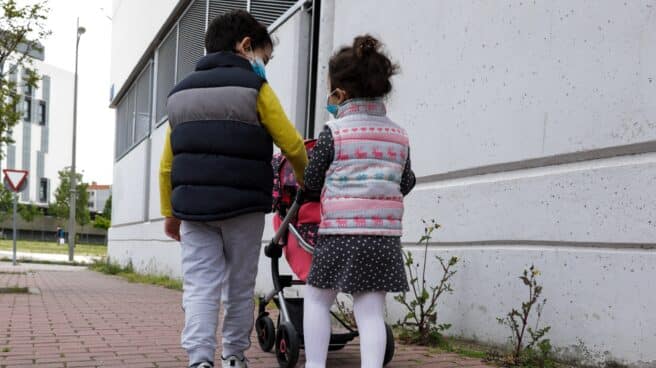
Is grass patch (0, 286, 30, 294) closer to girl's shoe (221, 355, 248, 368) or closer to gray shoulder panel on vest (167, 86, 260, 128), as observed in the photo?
girl's shoe (221, 355, 248, 368)

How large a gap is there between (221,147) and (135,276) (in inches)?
509

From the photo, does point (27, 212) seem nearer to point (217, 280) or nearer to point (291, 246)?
point (291, 246)

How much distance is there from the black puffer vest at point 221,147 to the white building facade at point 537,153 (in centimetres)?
171

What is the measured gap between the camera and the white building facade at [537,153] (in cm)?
356

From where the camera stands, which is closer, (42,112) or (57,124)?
(42,112)

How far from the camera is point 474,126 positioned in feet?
15.7

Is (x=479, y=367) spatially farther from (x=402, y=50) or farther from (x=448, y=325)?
(x=402, y=50)

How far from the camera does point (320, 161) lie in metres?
3.13

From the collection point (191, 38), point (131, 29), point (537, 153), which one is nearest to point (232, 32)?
point (537, 153)

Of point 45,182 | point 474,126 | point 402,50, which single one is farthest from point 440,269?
point 45,182

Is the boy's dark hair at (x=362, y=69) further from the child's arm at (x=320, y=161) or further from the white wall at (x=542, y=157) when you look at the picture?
the white wall at (x=542, y=157)

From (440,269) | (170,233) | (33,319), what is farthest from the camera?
(33,319)

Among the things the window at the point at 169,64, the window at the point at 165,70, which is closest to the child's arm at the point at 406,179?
the window at the point at 169,64

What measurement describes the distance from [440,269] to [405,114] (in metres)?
1.31
